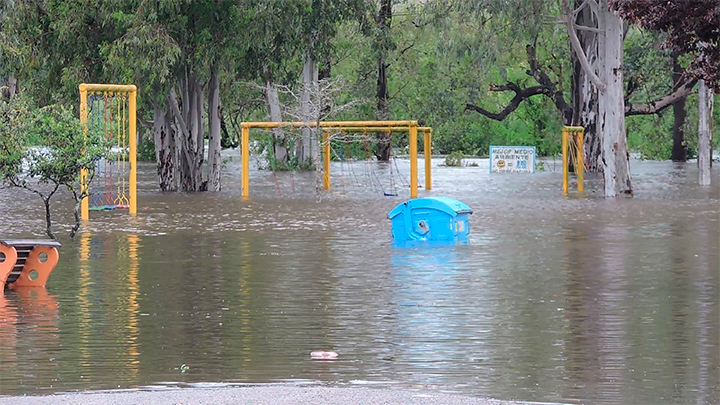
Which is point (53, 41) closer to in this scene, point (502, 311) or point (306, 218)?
point (306, 218)

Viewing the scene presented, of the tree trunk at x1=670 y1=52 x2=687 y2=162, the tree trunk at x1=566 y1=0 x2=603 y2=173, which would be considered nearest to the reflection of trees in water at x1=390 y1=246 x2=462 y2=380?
the tree trunk at x1=566 y1=0 x2=603 y2=173

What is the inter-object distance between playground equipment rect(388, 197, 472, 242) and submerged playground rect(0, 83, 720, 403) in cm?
4

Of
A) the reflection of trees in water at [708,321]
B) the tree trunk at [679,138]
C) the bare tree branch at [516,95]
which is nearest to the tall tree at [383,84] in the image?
the bare tree branch at [516,95]

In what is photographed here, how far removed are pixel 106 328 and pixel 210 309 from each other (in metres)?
1.64

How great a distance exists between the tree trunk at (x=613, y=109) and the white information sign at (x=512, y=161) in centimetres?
1780

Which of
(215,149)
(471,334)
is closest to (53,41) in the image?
(215,149)

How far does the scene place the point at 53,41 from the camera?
36.1 metres

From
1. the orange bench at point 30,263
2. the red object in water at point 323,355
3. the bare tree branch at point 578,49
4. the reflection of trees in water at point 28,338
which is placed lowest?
the red object in water at point 323,355

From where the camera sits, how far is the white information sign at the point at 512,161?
175 feet

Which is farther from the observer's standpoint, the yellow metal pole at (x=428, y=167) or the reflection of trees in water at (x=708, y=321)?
the yellow metal pole at (x=428, y=167)

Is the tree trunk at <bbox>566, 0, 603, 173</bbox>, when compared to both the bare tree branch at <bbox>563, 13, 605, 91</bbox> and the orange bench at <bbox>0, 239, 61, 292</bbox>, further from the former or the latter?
the orange bench at <bbox>0, 239, 61, 292</bbox>

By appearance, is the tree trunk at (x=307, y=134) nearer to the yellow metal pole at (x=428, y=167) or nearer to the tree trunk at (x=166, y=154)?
the yellow metal pole at (x=428, y=167)

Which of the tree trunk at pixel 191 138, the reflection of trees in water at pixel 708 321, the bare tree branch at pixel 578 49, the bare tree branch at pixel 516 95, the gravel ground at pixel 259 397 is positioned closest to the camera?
the gravel ground at pixel 259 397

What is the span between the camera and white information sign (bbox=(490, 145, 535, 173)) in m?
53.4
